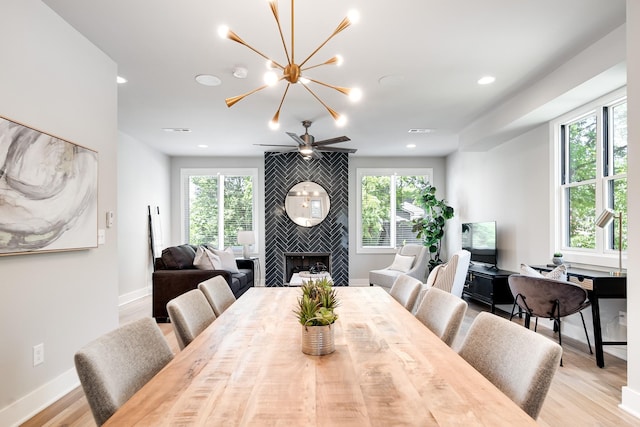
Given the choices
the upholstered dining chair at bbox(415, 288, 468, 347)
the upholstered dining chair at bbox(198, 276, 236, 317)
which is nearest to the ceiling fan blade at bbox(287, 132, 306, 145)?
the upholstered dining chair at bbox(198, 276, 236, 317)

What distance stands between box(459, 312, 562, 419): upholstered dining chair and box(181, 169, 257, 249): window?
6.38 metres

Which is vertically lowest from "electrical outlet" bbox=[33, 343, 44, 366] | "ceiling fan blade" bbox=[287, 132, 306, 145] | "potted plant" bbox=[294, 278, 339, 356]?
"electrical outlet" bbox=[33, 343, 44, 366]

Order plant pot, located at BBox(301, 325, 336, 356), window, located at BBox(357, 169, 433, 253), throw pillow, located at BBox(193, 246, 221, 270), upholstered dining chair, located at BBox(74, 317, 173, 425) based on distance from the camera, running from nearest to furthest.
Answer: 1. upholstered dining chair, located at BBox(74, 317, 173, 425)
2. plant pot, located at BBox(301, 325, 336, 356)
3. throw pillow, located at BBox(193, 246, 221, 270)
4. window, located at BBox(357, 169, 433, 253)

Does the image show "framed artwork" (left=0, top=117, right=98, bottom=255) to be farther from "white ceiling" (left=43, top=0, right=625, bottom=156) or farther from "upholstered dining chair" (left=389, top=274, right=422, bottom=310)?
"upholstered dining chair" (left=389, top=274, right=422, bottom=310)

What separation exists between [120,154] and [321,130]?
2.96 m

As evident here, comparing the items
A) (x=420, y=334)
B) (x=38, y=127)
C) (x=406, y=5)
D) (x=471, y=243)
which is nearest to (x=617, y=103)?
(x=406, y=5)

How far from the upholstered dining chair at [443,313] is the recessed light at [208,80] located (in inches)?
109

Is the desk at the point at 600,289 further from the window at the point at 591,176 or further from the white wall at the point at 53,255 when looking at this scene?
the white wall at the point at 53,255

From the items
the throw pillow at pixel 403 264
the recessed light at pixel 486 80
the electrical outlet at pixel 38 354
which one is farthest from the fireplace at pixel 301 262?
the electrical outlet at pixel 38 354

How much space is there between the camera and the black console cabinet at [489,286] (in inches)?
181

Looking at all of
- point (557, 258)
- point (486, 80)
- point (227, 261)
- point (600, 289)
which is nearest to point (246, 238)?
point (227, 261)

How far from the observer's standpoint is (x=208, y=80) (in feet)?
11.7

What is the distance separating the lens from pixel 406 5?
2406mm

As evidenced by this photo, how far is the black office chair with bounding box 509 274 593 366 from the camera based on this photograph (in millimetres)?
3061
